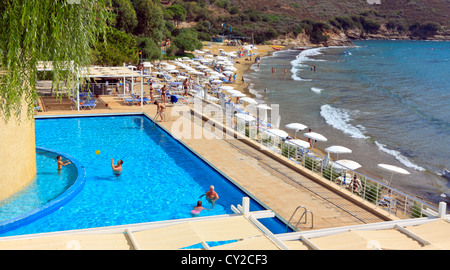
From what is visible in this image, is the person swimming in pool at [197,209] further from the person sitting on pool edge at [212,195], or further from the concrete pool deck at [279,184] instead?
the concrete pool deck at [279,184]

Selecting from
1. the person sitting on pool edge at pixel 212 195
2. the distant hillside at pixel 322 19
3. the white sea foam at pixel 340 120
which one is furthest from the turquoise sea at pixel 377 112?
the distant hillside at pixel 322 19

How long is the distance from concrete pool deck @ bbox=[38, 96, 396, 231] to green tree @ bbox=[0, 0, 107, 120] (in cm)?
547

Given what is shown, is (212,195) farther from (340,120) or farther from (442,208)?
(340,120)

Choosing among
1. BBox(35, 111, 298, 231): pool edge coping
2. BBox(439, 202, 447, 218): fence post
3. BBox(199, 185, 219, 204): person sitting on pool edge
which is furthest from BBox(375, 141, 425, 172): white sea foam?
BBox(439, 202, 447, 218): fence post

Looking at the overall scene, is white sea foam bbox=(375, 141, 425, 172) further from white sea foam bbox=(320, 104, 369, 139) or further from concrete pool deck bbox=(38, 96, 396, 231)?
concrete pool deck bbox=(38, 96, 396, 231)

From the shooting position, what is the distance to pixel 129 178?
13539mm

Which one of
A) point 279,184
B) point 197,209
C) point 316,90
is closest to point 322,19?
point 316,90

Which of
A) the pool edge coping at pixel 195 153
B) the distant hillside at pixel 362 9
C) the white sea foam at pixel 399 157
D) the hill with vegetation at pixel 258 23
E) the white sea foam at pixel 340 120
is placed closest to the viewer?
the pool edge coping at pixel 195 153

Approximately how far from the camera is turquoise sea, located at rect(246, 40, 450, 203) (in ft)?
66.1

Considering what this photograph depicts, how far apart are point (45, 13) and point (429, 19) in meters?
183

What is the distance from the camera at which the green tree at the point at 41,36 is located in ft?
25.0

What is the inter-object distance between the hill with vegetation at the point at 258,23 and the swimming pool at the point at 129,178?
481cm

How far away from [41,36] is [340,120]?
2357cm

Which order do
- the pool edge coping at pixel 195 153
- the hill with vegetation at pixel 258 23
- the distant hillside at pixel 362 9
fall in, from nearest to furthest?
1. the pool edge coping at pixel 195 153
2. the hill with vegetation at pixel 258 23
3. the distant hillside at pixel 362 9
